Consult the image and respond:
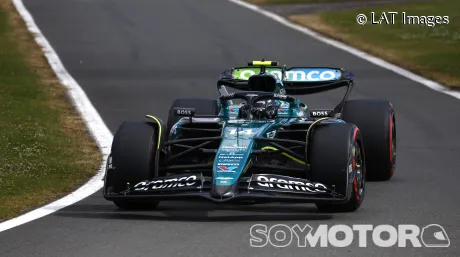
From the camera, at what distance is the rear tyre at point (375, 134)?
13.8m

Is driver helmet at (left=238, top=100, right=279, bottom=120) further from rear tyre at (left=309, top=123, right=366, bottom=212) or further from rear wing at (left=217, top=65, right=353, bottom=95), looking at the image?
rear wing at (left=217, top=65, right=353, bottom=95)

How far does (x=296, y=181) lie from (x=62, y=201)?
2362 mm

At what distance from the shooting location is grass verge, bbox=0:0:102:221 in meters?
12.8

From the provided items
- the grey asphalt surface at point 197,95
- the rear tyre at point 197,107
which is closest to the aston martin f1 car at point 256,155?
the grey asphalt surface at point 197,95

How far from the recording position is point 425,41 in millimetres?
32656

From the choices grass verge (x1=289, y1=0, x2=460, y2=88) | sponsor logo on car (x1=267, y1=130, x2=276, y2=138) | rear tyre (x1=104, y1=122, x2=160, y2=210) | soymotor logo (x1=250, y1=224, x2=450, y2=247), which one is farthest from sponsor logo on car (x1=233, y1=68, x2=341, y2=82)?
grass verge (x1=289, y1=0, x2=460, y2=88)

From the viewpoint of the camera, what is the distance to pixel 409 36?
3381cm

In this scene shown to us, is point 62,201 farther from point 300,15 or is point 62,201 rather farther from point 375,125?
point 300,15

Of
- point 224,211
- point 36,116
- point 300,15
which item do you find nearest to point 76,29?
point 300,15

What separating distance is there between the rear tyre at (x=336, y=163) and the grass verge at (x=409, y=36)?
13.7 m

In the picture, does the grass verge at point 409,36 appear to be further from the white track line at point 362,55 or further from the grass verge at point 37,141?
the grass verge at point 37,141

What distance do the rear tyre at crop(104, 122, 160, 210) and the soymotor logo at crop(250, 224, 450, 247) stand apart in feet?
4.99

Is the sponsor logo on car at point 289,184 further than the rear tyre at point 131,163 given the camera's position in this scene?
No

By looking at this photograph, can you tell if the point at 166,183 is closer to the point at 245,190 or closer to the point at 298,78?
the point at 245,190
